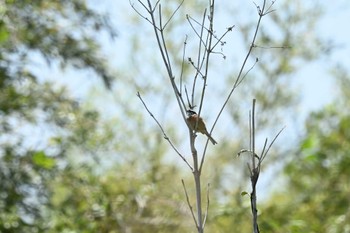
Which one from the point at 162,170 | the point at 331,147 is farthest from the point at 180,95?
the point at 162,170

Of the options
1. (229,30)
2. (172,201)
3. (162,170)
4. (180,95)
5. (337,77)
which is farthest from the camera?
(337,77)

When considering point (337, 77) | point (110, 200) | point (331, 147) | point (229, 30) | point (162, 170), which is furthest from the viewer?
point (337, 77)

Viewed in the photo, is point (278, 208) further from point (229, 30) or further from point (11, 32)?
point (229, 30)

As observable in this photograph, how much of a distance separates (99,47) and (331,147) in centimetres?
180

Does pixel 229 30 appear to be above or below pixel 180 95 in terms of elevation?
above

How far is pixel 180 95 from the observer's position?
173cm

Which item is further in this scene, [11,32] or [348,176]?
[348,176]

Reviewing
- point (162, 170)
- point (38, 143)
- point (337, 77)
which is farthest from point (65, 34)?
point (337, 77)

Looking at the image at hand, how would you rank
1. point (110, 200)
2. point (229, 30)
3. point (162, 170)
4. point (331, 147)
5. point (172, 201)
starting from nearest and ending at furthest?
1. point (229, 30)
2. point (172, 201)
3. point (110, 200)
4. point (331, 147)
5. point (162, 170)

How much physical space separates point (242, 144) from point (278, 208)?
269cm

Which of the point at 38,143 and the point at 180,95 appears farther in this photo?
the point at 38,143

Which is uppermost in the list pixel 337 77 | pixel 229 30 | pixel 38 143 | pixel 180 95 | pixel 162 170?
pixel 337 77

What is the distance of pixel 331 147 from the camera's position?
19.3 feet

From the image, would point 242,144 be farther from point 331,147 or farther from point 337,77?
point 331,147
